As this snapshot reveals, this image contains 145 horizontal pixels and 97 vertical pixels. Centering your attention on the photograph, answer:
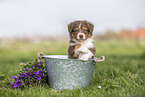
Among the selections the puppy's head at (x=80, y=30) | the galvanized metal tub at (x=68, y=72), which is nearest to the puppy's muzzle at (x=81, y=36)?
the puppy's head at (x=80, y=30)

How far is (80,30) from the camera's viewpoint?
9.28ft

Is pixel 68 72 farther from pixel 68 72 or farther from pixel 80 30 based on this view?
pixel 80 30

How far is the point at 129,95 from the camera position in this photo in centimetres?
251

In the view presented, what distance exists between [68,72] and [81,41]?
583 mm

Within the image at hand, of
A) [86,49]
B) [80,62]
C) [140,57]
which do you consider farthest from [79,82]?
[140,57]

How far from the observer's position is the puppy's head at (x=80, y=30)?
282cm

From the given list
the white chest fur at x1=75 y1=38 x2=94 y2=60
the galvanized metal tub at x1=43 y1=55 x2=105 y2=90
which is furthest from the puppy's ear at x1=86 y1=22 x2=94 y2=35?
the galvanized metal tub at x1=43 y1=55 x2=105 y2=90

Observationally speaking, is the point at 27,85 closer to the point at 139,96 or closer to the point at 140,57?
the point at 139,96

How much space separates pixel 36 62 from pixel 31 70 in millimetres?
214

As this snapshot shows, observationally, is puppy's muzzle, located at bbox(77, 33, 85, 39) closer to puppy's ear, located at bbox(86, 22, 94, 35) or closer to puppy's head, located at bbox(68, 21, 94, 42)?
puppy's head, located at bbox(68, 21, 94, 42)

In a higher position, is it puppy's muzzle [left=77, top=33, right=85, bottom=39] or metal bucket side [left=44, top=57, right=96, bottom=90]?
puppy's muzzle [left=77, top=33, right=85, bottom=39]

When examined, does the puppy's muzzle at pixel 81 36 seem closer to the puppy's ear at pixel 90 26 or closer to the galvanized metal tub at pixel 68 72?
the puppy's ear at pixel 90 26

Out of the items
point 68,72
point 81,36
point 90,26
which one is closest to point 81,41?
point 81,36

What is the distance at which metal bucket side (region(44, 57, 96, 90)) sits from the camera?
2.92m
